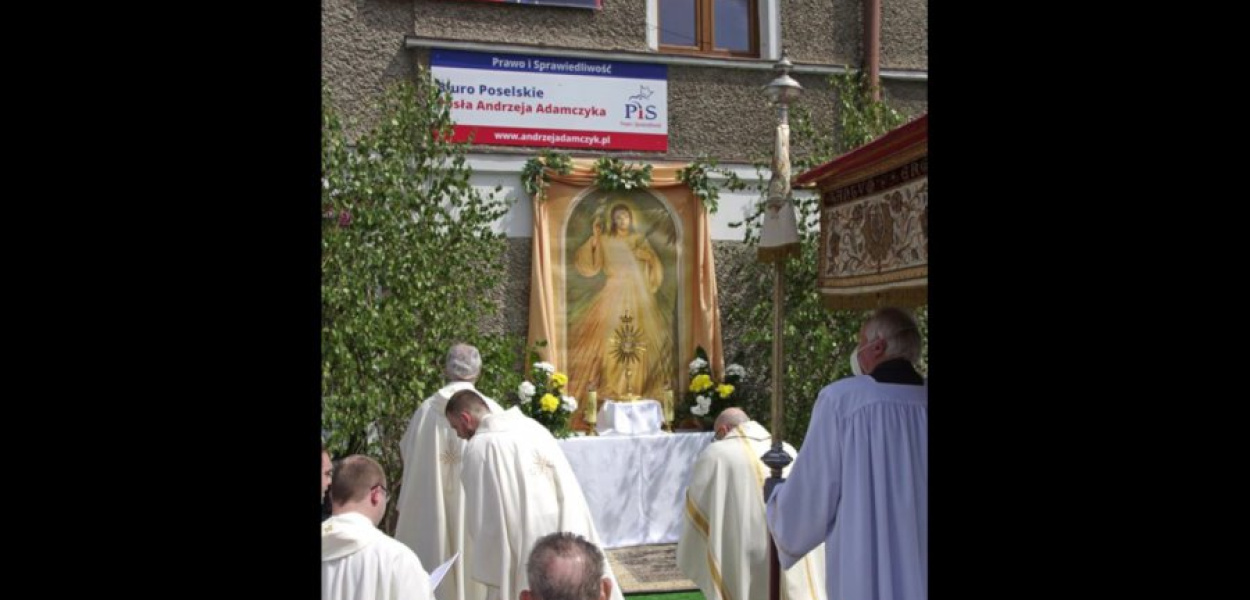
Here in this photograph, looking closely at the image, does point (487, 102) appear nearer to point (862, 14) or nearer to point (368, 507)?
point (862, 14)

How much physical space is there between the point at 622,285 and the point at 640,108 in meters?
1.72

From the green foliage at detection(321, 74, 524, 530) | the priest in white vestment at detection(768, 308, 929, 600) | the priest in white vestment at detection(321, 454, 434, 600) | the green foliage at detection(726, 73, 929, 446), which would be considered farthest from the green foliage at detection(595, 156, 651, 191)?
the priest in white vestment at detection(321, 454, 434, 600)

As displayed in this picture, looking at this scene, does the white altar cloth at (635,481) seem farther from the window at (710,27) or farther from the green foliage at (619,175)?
the window at (710,27)

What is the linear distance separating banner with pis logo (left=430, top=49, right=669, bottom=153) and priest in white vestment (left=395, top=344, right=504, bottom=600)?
3994 mm

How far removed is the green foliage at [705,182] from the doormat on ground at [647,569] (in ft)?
11.0

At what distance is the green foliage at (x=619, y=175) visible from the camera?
10414 mm

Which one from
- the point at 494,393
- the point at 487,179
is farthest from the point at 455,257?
the point at 487,179

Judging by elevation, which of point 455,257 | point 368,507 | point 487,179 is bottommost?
point 368,507

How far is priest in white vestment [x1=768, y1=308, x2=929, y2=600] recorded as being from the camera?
3812 millimetres

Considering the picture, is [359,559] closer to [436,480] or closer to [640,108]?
[436,480]

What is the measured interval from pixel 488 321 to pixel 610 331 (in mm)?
1163

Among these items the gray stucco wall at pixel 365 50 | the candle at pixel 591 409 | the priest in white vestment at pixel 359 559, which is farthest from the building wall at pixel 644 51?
the priest in white vestment at pixel 359 559

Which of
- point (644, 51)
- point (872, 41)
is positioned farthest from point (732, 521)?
point (872, 41)
